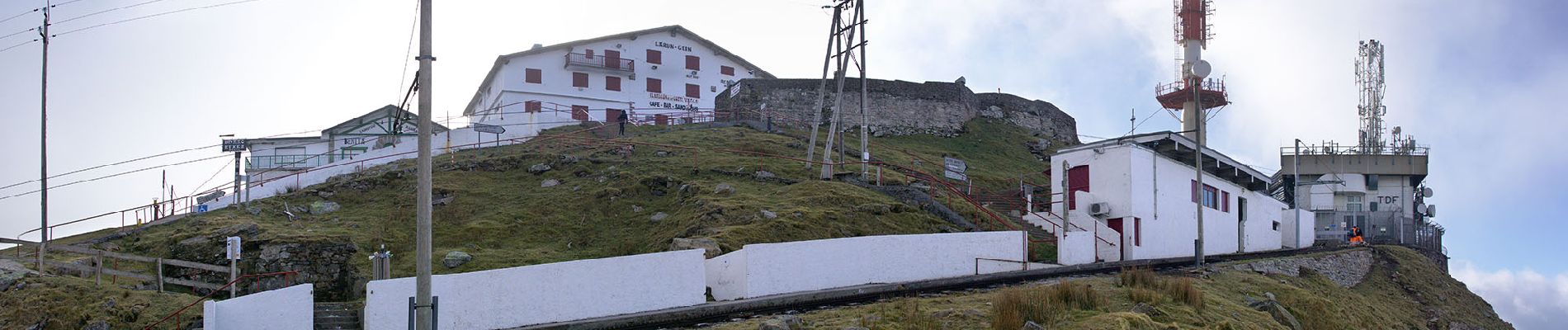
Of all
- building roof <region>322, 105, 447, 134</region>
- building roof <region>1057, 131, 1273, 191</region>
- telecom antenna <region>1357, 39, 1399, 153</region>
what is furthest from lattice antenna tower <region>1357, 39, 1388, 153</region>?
building roof <region>322, 105, 447, 134</region>

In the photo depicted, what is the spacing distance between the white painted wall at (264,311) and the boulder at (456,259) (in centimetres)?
696

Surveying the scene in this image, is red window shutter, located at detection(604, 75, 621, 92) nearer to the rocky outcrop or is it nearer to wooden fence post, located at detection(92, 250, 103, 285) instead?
the rocky outcrop

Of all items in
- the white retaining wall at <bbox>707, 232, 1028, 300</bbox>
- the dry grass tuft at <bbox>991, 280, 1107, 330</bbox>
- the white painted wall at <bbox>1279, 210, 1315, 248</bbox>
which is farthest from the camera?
the white painted wall at <bbox>1279, 210, 1315, 248</bbox>

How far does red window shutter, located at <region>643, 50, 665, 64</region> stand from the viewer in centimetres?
6225

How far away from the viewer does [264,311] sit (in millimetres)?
18812

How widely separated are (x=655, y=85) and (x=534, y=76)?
23.4 feet

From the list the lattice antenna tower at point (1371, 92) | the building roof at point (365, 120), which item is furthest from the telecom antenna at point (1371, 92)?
the building roof at point (365, 120)

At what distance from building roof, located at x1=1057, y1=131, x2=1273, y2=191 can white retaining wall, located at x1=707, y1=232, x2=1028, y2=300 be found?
23.7ft

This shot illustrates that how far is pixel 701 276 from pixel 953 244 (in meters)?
7.35

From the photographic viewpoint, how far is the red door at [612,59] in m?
60.2

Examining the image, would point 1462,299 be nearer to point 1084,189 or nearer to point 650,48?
point 1084,189

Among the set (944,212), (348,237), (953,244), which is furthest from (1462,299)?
(348,237)

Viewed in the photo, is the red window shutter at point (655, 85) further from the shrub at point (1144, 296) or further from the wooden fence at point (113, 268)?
the shrub at point (1144, 296)

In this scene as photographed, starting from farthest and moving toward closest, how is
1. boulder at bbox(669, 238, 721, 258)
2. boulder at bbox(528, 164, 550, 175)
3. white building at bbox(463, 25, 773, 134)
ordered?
white building at bbox(463, 25, 773, 134)
boulder at bbox(528, 164, 550, 175)
boulder at bbox(669, 238, 721, 258)
